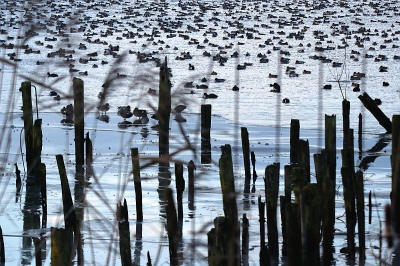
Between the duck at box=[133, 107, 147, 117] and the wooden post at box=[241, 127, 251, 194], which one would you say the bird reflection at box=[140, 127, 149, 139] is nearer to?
the duck at box=[133, 107, 147, 117]

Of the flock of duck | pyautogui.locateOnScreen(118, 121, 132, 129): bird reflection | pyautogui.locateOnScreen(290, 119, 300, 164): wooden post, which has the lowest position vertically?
pyautogui.locateOnScreen(290, 119, 300, 164): wooden post

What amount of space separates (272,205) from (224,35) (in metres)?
25.7

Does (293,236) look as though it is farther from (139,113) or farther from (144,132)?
(139,113)

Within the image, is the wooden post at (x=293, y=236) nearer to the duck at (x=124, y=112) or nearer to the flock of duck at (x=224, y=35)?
the flock of duck at (x=224, y=35)

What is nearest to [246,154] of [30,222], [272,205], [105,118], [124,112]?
[30,222]

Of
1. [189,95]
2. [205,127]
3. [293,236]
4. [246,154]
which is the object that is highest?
[189,95]

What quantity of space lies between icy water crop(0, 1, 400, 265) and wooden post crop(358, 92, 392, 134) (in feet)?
0.52

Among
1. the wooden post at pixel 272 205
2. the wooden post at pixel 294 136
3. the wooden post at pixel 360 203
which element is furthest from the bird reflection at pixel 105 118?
the wooden post at pixel 360 203

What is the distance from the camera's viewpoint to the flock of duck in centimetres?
2062

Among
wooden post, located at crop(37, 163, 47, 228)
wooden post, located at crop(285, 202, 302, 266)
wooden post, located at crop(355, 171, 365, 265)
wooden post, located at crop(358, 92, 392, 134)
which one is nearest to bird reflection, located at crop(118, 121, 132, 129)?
wooden post, located at crop(358, 92, 392, 134)

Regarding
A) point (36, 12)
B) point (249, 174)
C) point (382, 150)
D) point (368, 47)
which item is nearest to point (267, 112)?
point (382, 150)

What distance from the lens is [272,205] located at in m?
6.11

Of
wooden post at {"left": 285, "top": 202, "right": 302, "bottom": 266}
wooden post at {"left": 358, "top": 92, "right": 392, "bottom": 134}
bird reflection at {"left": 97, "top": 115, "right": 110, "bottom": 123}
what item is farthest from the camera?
bird reflection at {"left": 97, "top": 115, "right": 110, "bottom": 123}

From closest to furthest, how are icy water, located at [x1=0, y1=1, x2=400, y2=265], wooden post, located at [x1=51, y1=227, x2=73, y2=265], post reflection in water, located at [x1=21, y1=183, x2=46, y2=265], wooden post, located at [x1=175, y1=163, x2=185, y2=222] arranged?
wooden post, located at [x1=51, y1=227, x2=73, y2=265] < icy water, located at [x1=0, y1=1, x2=400, y2=265] < post reflection in water, located at [x1=21, y1=183, x2=46, y2=265] < wooden post, located at [x1=175, y1=163, x2=185, y2=222]
